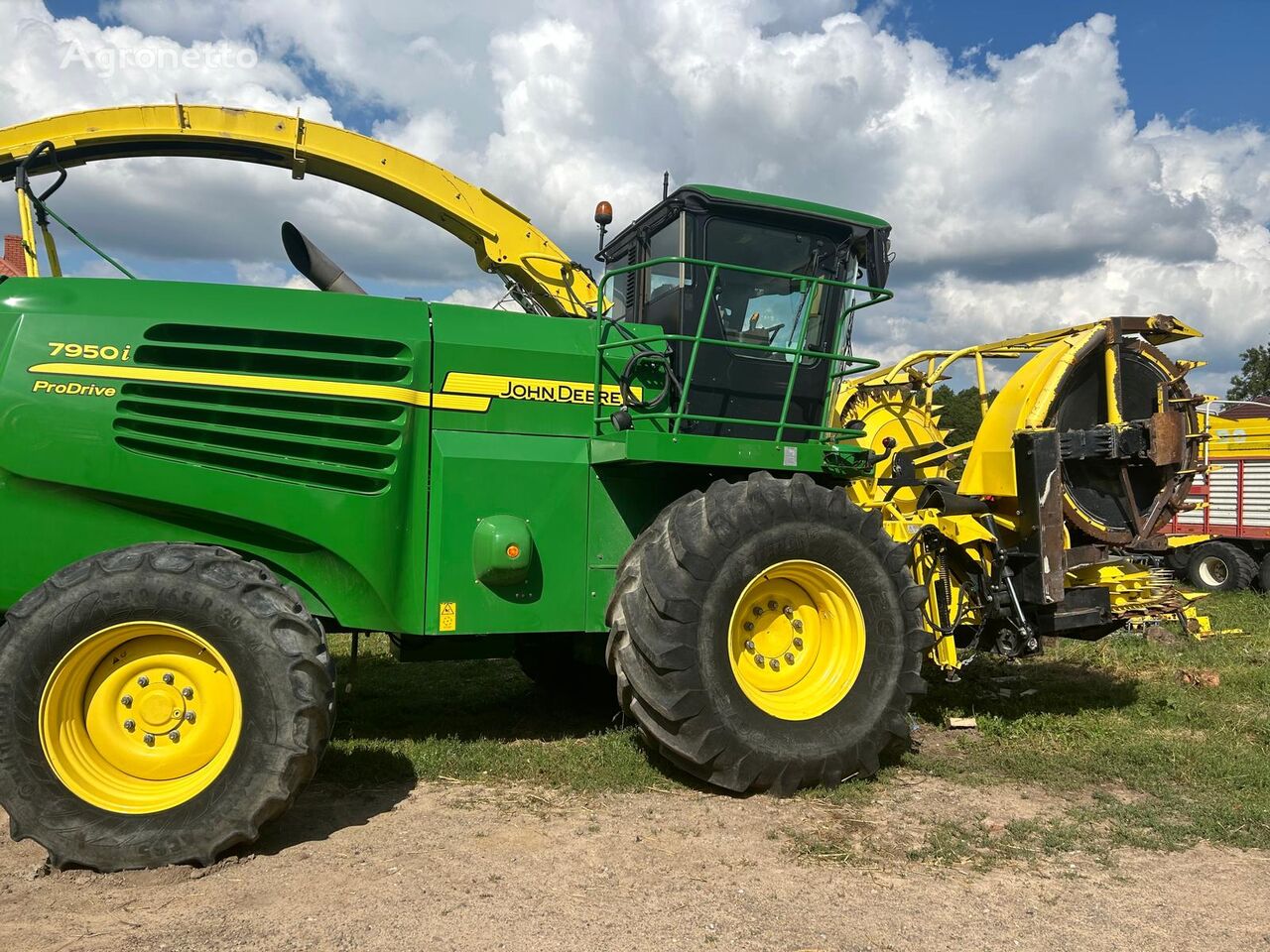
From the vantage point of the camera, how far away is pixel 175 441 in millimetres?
4512

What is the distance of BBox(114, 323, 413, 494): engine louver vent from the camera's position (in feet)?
14.8

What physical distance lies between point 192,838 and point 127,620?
0.93 meters

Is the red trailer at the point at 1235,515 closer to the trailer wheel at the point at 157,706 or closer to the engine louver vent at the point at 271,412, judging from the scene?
the engine louver vent at the point at 271,412

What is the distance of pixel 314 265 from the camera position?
6379mm

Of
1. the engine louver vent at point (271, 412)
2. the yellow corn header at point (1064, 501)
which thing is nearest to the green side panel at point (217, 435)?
the engine louver vent at point (271, 412)

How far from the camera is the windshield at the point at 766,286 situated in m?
5.59

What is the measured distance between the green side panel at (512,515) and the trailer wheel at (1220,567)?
1287 centimetres

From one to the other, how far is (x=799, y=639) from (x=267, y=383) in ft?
10.0

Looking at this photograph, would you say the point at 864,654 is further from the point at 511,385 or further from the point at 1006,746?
the point at 511,385

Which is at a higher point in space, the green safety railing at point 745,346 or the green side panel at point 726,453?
the green safety railing at point 745,346

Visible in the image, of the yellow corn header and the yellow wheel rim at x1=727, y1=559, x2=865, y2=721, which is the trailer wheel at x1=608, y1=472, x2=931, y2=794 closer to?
the yellow wheel rim at x1=727, y1=559, x2=865, y2=721

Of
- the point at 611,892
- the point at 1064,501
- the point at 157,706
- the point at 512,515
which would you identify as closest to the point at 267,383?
the point at 512,515

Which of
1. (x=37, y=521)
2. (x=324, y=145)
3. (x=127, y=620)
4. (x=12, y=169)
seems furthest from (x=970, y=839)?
(x=12, y=169)

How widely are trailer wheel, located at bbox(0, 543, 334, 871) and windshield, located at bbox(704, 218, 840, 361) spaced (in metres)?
2.96
